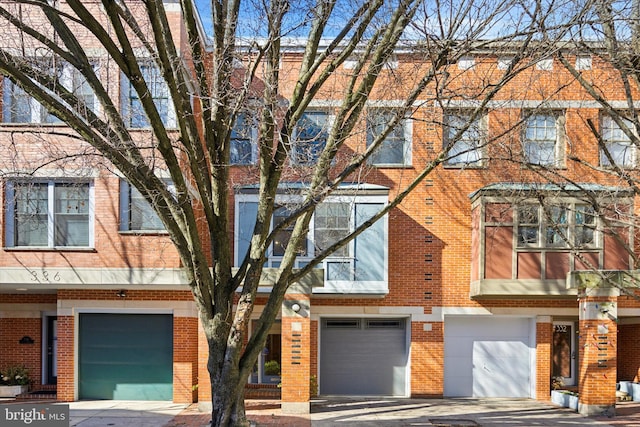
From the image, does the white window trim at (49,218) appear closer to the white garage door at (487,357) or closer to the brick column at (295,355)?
the brick column at (295,355)

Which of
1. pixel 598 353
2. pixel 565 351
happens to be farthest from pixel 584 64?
pixel 565 351

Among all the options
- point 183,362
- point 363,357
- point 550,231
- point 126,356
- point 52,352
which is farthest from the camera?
point 52,352

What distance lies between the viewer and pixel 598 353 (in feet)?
43.2

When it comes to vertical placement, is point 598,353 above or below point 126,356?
above

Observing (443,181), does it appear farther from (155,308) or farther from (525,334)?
(155,308)

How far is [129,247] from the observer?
1323cm

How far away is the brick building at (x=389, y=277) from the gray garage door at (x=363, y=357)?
39mm

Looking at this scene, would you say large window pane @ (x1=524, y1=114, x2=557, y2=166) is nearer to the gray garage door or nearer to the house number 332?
the gray garage door

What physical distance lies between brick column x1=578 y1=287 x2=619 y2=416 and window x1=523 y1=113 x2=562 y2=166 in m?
3.84

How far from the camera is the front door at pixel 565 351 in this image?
16406 millimetres

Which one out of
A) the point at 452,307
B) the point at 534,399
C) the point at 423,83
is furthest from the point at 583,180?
the point at 423,83

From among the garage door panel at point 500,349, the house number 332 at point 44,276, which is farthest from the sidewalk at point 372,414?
the house number 332 at point 44,276

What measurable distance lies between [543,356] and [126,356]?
11.3 metres

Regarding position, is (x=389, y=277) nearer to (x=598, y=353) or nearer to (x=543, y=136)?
(x=598, y=353)
